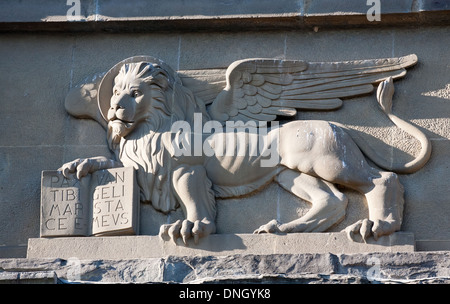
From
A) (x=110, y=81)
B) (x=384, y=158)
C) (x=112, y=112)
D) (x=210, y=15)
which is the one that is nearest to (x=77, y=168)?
(x=112, y=112)

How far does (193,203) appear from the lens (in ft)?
31.9

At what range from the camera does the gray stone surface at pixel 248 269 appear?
9117 millimetres

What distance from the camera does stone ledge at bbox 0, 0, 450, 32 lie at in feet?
34.0

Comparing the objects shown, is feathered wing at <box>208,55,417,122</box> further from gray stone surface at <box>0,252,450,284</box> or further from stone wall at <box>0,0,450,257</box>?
gray stone surface at <box>0,252,450,284</box>

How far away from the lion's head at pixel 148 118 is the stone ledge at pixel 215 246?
0.38 metres

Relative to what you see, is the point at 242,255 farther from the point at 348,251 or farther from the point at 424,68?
the point at 424,68

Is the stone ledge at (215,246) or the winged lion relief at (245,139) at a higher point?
the winged lion relief at (245,139)

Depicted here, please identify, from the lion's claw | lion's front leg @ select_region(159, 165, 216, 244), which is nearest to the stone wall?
lion's front leg @ select_region(159, 165, 216, 244)

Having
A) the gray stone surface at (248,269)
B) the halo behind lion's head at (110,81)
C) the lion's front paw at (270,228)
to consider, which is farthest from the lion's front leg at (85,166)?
the lion's front paw at (270,228)

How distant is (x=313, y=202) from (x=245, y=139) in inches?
27.3

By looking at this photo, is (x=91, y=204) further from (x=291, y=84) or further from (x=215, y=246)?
(x=291, y=84)

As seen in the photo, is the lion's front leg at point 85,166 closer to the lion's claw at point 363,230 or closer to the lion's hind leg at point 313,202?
the lion's hind leg at point 313,202

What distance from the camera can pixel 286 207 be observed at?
32.2 ft

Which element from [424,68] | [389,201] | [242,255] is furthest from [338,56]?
[242,255]
